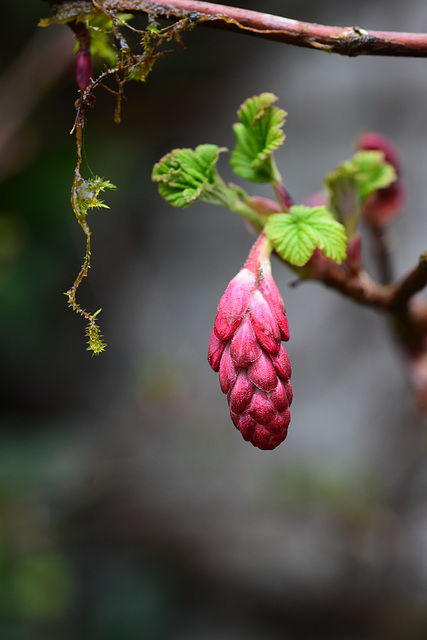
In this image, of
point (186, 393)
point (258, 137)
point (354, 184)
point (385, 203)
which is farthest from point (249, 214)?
point (186, 393)

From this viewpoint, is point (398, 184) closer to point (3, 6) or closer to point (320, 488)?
point (320, 488)

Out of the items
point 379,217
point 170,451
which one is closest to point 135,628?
A: point 170,451

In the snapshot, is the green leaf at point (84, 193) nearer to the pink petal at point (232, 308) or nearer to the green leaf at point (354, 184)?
the pink petal at point (232, 308)

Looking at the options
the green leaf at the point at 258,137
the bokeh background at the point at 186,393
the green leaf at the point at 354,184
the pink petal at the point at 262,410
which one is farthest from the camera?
the bokeh background at the point at 186,393

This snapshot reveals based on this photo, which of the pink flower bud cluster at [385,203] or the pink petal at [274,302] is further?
the pink flower bud cluster at [385,203]

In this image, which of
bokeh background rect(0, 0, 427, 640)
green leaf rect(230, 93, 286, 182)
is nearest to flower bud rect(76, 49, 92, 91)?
green leaf rect(230, 93, 286, 182)

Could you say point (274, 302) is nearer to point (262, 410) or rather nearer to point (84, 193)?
point (262, 410)

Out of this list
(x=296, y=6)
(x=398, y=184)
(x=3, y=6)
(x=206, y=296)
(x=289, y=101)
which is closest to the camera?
(x=398, y=184)

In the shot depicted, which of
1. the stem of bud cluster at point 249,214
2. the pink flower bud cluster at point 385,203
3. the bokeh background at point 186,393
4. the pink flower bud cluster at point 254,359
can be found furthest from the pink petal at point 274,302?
the bokeh background at point 186,393
